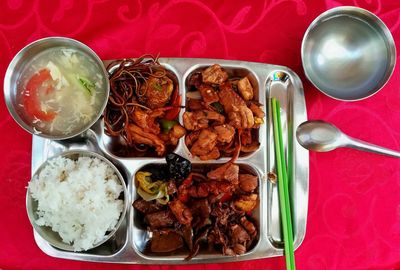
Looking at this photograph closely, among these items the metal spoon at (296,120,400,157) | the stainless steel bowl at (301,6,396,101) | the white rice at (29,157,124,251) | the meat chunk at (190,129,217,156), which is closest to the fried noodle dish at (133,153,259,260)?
the meat chunk at (190,129,217,156)

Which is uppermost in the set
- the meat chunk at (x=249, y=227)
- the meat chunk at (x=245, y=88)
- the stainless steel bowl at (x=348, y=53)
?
the stainless steel bowl at (x=348, y=53)

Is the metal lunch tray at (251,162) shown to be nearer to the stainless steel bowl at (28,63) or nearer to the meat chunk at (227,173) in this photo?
the meat chunk at (227,173)

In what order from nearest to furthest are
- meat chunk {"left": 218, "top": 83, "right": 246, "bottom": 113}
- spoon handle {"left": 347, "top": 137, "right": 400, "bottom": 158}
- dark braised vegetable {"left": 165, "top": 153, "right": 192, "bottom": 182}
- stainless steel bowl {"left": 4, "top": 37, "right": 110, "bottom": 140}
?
stainless steel bowl {"left": 4, "top": 37, "right": 110, "bottom": 140}, dark braised vegetable {"left": 165, "top": 153, "right": 192, "bottom": 182}, meat chunk {"left": 218, "top": 83, "right": 246, "bottom": 113}, spoon handle {"left": 347, "top": 137, "right": 400, "bottom": 158}

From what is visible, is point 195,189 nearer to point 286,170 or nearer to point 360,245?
point 286,170

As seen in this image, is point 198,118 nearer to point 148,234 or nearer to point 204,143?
point 204,143

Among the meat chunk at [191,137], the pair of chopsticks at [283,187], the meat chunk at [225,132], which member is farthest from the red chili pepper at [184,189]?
the pair of chopsticks at [283,187]

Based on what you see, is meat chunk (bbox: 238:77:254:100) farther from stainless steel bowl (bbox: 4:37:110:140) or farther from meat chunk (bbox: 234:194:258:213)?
stainless steel bowl (bbox: 4:37:110:140)
